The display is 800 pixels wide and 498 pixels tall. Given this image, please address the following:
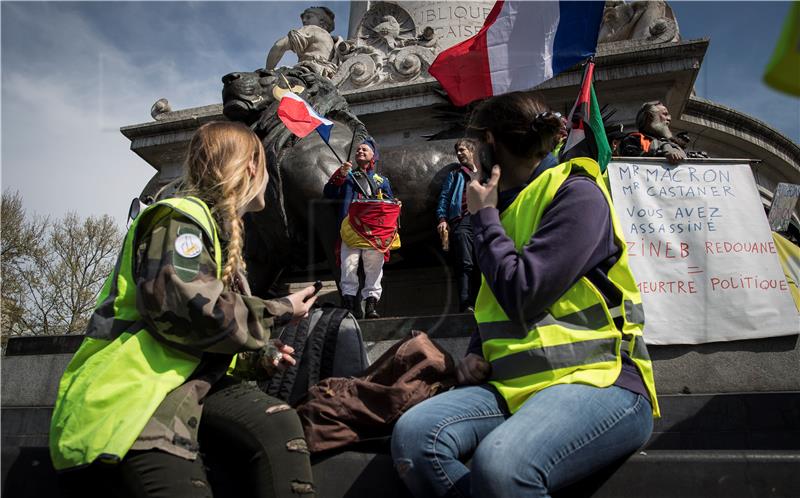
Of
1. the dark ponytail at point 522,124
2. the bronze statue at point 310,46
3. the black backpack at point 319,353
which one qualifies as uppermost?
the bronze statue at point 310,46

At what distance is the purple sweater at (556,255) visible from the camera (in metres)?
1.97

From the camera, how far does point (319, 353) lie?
280 centimetres

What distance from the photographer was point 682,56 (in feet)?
24.6

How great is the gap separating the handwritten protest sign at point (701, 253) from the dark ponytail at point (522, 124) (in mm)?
2598

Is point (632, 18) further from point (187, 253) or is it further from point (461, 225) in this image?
point (187, 253)

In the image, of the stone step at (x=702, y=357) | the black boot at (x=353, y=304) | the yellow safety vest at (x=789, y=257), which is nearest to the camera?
the stone step at (x=702, y=357)

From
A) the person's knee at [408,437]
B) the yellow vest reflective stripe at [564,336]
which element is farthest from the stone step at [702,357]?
the person's knee at [408,437]

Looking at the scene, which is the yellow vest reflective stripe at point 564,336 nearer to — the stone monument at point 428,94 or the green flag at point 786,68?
the green flag at point 786,68

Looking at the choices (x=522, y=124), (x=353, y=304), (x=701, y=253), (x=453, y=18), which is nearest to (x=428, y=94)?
(x=453, y=18)

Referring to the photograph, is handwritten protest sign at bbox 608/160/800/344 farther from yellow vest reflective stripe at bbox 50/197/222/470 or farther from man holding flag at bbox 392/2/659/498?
yellow vest reflective stripe at bbox 50/197/222/470

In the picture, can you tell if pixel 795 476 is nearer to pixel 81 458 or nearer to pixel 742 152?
pixel 81 458

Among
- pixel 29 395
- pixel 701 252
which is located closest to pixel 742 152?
pixel 701 252

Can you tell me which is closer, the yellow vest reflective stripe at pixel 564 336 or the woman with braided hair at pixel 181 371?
the woman with braided hair at pixel 181 371

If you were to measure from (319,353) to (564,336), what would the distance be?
3.88ft
